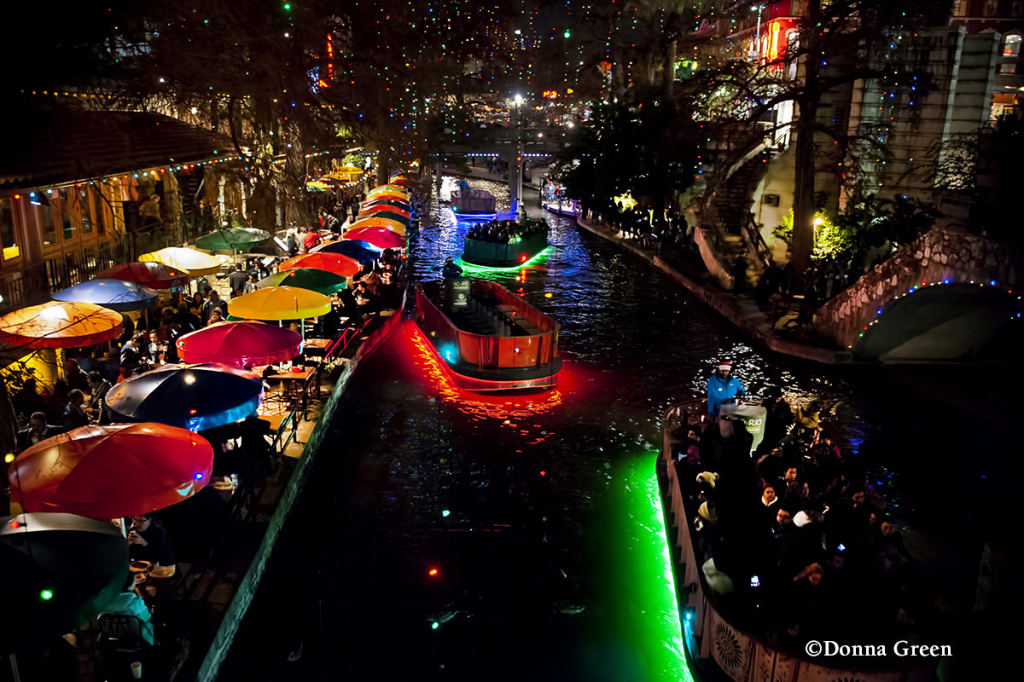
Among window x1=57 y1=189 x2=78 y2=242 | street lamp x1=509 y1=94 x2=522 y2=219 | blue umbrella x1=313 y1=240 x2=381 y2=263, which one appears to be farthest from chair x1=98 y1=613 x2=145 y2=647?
street lamp x1=509 y1=94 x2=522 y2=219

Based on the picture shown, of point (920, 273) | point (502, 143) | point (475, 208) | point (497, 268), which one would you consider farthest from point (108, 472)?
point (502, 143)

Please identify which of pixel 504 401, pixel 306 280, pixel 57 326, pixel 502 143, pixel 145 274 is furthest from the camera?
pixel 502 143

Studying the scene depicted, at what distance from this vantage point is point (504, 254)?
117ft

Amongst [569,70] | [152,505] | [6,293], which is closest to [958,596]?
[152,505]

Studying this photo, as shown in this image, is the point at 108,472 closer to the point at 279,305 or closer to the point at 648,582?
the point at 648,582

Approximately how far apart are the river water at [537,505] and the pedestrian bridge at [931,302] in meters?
1.01

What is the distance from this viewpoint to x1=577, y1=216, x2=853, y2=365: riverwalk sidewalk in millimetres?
21188

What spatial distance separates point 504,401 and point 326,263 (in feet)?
21.7

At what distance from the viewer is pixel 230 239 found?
74.0 ft

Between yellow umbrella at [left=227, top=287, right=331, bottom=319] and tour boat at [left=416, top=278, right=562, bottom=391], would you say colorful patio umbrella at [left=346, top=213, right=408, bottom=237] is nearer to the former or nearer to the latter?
tour boat at [left=416, top=278, right=562, bottom=391]

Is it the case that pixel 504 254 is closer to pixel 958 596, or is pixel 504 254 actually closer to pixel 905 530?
pixel 905 530

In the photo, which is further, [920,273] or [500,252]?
[500,252]

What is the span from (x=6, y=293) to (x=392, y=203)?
2715cm

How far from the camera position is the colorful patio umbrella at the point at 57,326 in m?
11.8
